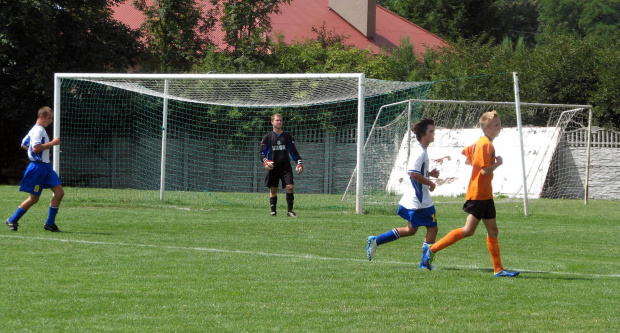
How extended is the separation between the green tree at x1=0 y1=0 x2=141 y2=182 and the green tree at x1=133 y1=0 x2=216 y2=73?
62.1 inches

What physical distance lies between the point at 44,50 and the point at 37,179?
67.6ft

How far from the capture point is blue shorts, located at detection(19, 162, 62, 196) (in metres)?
11.1

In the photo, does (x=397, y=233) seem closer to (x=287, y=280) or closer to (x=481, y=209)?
(x=481, y=209)

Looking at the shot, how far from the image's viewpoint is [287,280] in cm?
741

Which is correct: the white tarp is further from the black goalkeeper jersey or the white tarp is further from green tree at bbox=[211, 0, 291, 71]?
green tree at bbox=[211, 0, 291, 71]

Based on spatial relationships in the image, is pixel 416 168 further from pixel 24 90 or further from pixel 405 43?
pixel 405 43

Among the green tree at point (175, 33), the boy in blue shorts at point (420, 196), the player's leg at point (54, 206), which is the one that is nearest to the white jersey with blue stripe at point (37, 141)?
the player's leg at point (54, 206)

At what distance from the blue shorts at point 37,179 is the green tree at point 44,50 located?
62.9 ft

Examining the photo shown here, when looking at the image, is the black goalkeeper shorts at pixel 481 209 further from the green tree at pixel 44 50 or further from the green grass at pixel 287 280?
the green tree at pixel 44 50

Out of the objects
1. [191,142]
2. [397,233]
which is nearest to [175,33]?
[191,142]

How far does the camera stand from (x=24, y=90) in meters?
30.9

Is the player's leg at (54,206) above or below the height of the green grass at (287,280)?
above

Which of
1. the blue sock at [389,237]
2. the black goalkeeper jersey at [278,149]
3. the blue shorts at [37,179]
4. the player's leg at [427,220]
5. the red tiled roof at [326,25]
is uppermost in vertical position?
the red tiled roof at [326,25]

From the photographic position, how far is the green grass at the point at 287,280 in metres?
5.64
